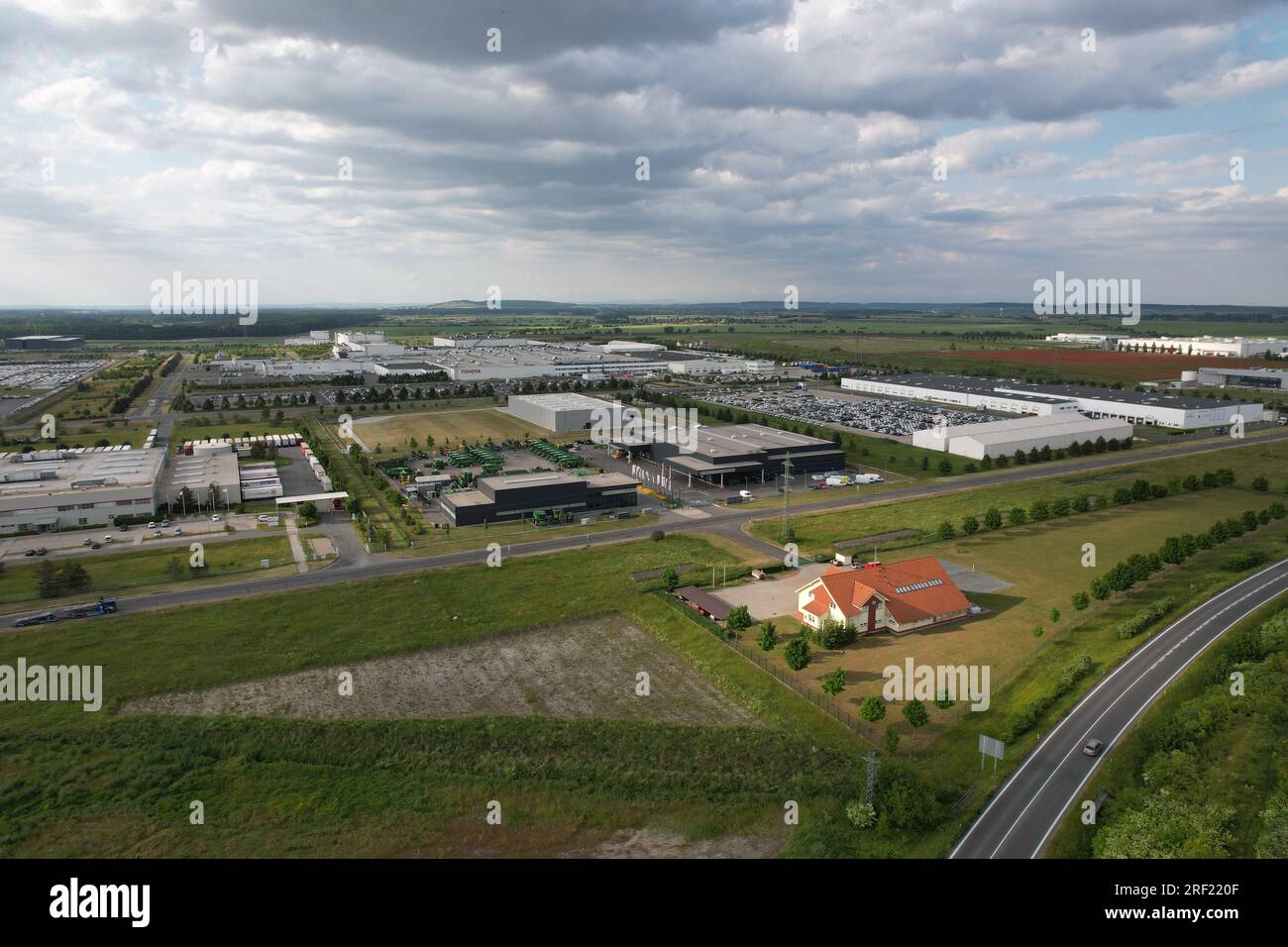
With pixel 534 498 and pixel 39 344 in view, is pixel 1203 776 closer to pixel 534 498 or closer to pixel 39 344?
pixel 534 498

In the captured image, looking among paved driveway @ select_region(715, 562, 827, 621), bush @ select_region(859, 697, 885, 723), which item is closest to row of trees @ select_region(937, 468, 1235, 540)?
paved driveway @ select_region(715, 562, 827, 621)

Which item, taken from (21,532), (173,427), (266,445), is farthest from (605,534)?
(173,427)

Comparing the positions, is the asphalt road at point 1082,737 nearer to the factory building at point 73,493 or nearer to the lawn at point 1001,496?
the lawn at point 1001,496

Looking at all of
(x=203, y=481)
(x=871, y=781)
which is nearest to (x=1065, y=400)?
(x=871, y=781)

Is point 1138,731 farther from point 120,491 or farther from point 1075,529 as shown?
point 120,491

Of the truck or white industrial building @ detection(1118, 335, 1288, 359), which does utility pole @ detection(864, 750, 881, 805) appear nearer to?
the truck

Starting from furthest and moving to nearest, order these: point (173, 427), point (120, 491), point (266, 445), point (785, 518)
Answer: point (173, 427) → point (266, 445) → point (120, 491) → point (785, 518)
